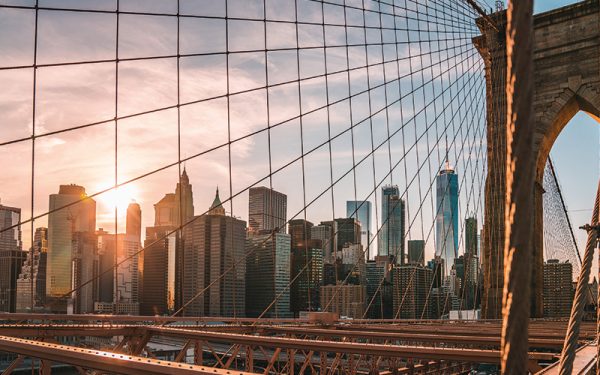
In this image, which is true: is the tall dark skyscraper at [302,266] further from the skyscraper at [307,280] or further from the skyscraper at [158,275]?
the skyscraper at [158,275]

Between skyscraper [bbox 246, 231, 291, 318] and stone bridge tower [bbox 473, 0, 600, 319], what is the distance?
211 inches

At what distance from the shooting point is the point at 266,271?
21.5 metres

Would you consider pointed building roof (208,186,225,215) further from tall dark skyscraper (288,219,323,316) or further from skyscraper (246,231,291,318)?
tall dark skyscraper (288,219,323,316)

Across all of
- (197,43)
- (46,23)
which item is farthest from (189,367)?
(197,43)

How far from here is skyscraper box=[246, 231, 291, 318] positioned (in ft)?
56.1

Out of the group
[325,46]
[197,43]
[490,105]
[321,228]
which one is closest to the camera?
[197,43]

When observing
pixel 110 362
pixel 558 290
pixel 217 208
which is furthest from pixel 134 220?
pixel 558 290

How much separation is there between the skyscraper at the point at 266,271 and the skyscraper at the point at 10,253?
5.72 meters

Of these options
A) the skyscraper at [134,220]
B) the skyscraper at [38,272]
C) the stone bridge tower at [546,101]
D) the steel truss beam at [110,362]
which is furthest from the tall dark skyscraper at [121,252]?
the stone bridge tower at [546,101]

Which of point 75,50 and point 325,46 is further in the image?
point 325,46

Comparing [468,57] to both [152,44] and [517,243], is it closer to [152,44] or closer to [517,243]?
[152,44]

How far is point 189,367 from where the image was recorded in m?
1.88

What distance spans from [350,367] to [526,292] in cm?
644

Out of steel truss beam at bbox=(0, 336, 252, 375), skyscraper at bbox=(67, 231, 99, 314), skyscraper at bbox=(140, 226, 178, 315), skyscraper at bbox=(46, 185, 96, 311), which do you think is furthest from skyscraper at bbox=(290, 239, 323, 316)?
Result: steel truss beam at bbox=(0, 336, 252, 375)
